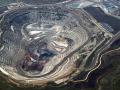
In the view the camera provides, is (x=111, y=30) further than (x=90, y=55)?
Yes

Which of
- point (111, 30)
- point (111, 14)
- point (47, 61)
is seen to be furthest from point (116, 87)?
point (111, 14)

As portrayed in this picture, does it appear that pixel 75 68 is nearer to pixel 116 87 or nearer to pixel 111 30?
pixel 116 87

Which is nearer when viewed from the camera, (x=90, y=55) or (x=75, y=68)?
(x=75, y=68)

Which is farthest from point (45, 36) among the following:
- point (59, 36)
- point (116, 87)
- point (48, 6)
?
point (116, 87)

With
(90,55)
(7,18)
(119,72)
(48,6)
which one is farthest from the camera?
(48,6)

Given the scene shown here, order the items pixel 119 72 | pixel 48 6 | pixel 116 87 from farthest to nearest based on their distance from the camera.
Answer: pixel 48 6, pixel 119 72, pixel 116 87

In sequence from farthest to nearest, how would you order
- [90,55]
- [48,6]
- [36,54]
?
[48,6]
[36,54]
[90,55]

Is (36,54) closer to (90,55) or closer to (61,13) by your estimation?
(90,55)

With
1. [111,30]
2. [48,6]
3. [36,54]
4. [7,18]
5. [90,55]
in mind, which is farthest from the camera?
[48,6]
